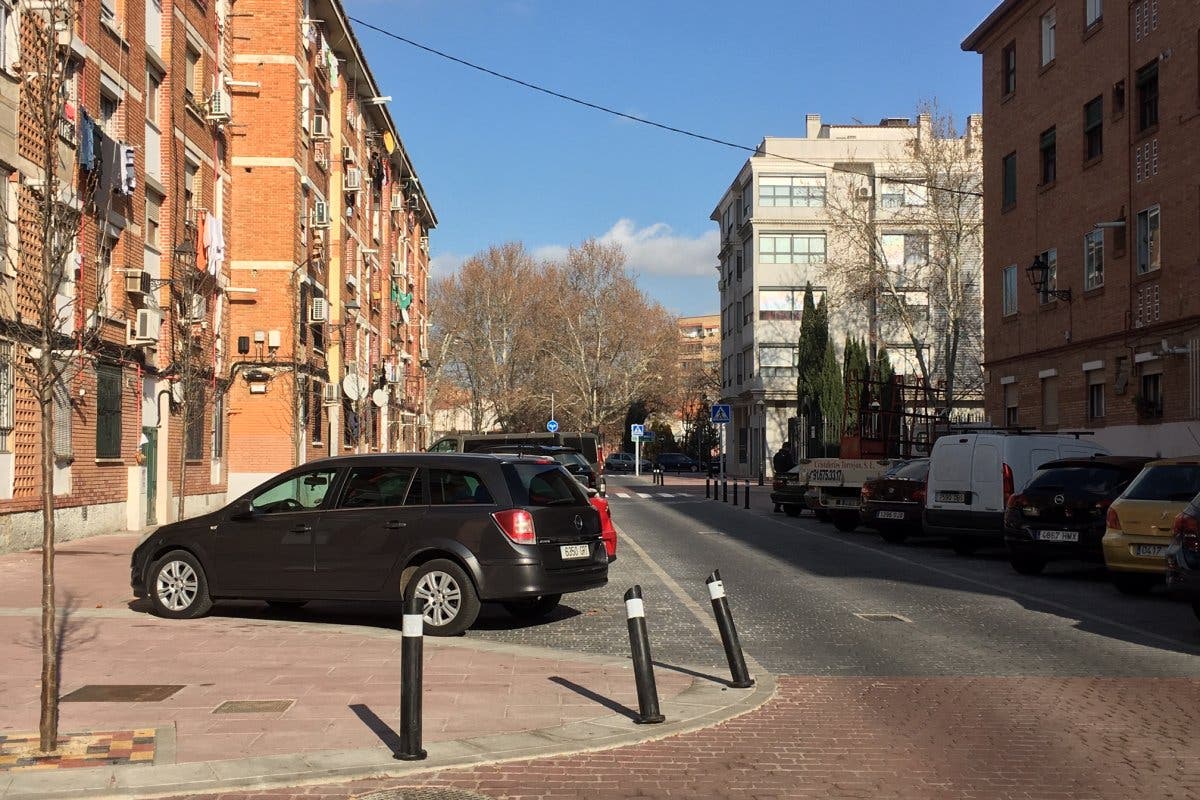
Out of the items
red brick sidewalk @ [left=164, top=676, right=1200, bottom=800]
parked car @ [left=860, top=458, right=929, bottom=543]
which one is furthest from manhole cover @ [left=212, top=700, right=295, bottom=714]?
parked car @ [left=860, top=458, right=929, bottom=543]

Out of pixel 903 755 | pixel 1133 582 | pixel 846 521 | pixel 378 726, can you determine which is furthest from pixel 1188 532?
pixel 846 521

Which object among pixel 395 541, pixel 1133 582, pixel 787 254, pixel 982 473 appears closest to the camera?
pixel 395 541

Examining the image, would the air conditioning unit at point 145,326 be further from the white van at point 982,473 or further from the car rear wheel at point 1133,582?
the car rear wheel at point 1133,582

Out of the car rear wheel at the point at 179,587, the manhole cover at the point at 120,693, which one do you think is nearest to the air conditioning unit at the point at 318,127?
the car rear wheel at the point at 179,587

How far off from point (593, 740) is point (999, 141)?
3201 centimetres

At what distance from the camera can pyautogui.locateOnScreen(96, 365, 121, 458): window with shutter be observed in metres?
22.6

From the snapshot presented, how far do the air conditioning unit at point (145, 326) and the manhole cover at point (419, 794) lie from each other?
760 inches

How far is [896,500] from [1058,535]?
21.1 ft

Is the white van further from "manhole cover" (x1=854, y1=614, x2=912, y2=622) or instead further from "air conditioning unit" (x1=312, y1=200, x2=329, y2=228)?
"air conditioning unit" (x1=312, y1=200, x2=329, y2=228)

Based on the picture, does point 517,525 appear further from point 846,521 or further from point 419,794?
point 846,521

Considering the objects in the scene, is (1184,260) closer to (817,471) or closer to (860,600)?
(817,471)

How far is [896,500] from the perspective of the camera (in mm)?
22516

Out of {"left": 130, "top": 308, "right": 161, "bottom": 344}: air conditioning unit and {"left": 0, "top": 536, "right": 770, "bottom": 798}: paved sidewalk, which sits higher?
{"left": 130, "top": 308, "right": 161, "bottom": 344}: air conditioning unit

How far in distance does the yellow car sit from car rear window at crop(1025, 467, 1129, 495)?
2.30 meters
